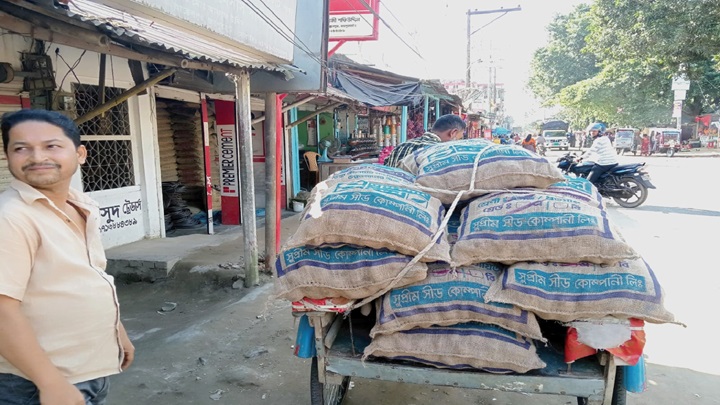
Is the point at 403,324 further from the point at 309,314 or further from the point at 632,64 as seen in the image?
the point at 632,64

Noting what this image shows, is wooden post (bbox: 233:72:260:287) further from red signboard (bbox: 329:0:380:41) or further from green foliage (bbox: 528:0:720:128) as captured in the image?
green foliage (bbox: 528:0:720:128)

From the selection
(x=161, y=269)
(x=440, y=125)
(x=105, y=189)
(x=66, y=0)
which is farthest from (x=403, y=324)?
(x=105, y=189)

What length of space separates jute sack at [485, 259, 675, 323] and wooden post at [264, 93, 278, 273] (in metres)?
3.61

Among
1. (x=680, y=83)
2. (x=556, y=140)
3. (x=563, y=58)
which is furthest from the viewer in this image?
(x=563, y=58)

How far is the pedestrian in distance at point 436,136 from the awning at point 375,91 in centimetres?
359

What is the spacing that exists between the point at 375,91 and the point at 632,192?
5.29m

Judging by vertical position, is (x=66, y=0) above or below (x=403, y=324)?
above

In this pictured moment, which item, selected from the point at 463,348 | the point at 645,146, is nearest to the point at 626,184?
the point at 463,348

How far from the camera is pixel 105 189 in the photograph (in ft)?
18.0

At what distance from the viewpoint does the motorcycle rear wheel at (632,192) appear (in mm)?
8633

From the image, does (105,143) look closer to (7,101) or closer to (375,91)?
(7,101)

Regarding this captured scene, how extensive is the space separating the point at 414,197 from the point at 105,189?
468 cm

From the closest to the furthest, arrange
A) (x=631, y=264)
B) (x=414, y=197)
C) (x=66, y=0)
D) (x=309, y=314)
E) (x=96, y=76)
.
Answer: (x=631, y=264) < (x=309, y=314) < (x=414, y=197) < (x=66, y=0) < (x=96, y=76)

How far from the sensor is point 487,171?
2.39 meters
